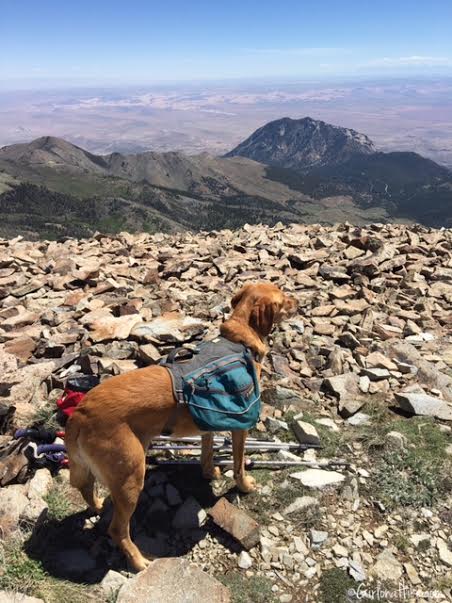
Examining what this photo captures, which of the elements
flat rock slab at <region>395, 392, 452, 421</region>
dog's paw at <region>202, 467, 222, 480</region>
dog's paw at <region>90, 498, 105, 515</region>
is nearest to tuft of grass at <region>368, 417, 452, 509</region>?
flat rock slab at <region>395, 392, 452, 421</region>

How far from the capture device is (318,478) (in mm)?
5465

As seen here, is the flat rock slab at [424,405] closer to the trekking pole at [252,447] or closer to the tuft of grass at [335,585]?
the trekking pole at [252,447]

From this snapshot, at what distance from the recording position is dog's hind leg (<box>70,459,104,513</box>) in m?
4.45

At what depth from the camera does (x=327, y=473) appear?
5555mm

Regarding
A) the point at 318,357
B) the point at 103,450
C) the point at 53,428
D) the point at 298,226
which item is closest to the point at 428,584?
the point at 103,450

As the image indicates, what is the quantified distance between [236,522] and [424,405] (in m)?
3.58

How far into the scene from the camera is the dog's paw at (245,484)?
17.2ft

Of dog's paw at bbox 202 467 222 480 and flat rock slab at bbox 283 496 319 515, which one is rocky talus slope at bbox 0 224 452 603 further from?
dog's paw at bbox 202 467 222 480

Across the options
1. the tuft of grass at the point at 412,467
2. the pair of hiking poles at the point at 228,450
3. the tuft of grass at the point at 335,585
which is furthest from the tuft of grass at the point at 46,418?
the tuft of grass at the point at 412,467

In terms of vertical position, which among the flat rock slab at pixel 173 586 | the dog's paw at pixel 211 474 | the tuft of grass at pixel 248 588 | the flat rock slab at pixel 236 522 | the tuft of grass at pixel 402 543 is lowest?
the tuft of grass at pixel 248 588

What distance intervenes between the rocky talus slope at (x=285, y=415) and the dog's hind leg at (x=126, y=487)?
24 cm

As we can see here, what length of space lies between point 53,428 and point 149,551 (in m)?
2.17

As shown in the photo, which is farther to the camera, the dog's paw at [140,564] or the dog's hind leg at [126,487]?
the dog's paw at [140,564]

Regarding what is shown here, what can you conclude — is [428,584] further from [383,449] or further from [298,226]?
[298,226]
